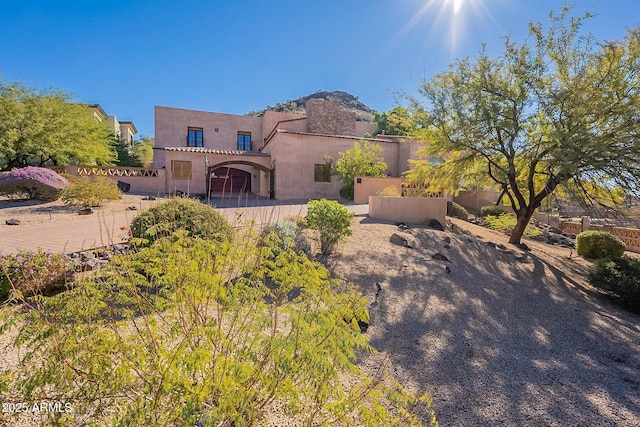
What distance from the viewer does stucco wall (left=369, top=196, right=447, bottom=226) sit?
11.9 m

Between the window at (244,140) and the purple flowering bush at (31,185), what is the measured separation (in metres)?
16.2

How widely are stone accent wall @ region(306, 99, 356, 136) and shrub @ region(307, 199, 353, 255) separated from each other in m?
17.8

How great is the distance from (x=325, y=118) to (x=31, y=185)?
60.9 ft

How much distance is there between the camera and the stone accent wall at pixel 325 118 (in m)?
24.1

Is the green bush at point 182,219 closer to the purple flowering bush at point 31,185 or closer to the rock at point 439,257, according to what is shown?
the rock at point 439,257

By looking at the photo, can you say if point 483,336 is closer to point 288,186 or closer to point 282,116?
point 288,186

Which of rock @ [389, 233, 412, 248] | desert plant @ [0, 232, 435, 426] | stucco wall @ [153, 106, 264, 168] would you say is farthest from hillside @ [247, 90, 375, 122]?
desert plant @ [0, 232, 435, 426]

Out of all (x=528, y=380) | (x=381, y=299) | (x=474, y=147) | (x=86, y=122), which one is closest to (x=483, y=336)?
(x=528, y=380)

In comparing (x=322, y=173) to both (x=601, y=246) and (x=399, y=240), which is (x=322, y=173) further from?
(x=601, y=246)

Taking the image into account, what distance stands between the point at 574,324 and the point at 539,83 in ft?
24.1

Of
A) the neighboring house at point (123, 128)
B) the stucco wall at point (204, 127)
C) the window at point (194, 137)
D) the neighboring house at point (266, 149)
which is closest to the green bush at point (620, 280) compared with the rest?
the neighboring house at point (266, 149)

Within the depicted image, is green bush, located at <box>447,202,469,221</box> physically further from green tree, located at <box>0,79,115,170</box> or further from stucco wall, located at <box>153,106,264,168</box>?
green tree, located at <box>0,79,115,170</box>

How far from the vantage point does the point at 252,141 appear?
28203 mm

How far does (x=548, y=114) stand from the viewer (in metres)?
8.92
